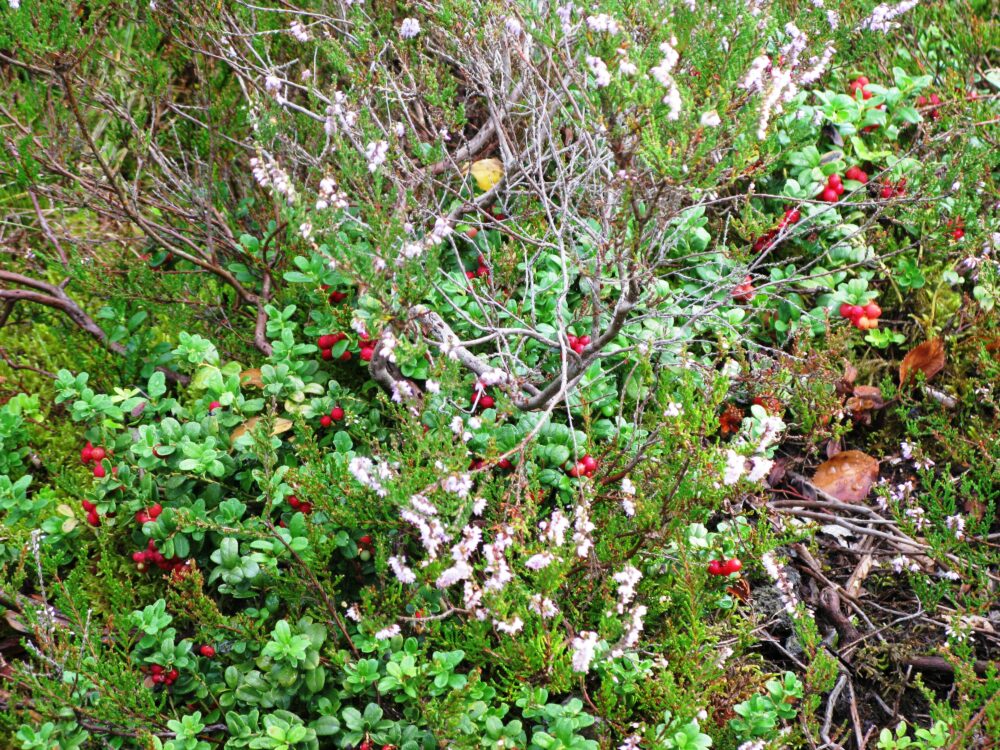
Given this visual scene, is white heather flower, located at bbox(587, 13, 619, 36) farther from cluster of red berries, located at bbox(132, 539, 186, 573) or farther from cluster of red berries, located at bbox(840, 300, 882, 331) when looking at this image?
cluster of red berries, located at bbox(132, 539, 186, 573)

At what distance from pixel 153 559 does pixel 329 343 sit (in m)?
0.90

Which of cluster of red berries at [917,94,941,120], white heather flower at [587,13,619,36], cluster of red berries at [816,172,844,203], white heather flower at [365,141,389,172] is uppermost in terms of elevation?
white heather flower at [587,13,619,36]

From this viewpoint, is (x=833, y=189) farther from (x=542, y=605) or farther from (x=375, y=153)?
(x=542, y=605)

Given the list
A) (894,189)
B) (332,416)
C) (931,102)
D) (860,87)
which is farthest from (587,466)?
(931,102)

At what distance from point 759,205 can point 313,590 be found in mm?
2389

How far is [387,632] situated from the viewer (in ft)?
6.75

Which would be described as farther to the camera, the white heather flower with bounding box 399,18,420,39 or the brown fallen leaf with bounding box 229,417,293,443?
the white heather flower with bounding box 399,18,420,39

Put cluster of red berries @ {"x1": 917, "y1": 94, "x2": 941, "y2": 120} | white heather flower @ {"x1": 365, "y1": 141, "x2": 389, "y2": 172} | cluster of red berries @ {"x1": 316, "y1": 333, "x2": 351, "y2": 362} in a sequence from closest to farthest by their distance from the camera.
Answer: white heather flower @ {"x1": 365, "y1": 141, "x2": 389, "y2": 172} → cluster of red berries @ {"x1": 316, "y1": 333, "x2": 351, "y2": 362} → cluster of red berries @ {"x1": 917, "y1": 94, "x2": 941, "y2": 120}

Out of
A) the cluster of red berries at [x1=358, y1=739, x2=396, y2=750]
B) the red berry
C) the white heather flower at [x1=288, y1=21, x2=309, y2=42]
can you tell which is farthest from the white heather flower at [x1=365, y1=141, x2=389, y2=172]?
the cluster of red berries at [x1=358, y1=739, x2=396, y2=750]

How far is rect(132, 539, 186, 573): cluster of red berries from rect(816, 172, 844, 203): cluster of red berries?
9.31ft

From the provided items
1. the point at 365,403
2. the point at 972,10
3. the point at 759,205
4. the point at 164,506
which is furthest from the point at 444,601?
the point at 972,10

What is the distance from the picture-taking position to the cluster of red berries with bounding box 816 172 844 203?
11.2ft

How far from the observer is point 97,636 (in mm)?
2283

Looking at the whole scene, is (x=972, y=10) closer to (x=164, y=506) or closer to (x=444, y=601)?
(x=444, y=601)
